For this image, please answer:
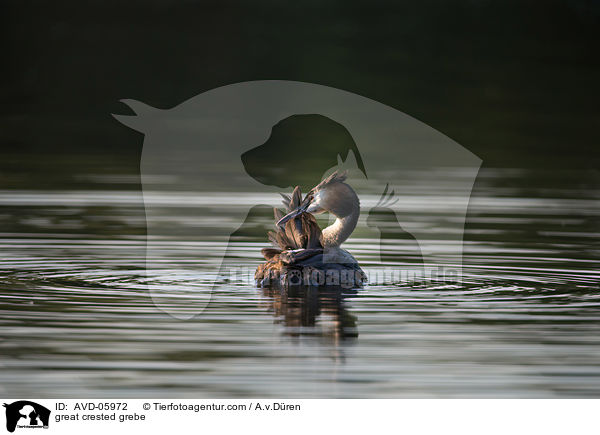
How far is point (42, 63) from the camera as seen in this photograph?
25.2m

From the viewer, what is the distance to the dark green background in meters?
20.3

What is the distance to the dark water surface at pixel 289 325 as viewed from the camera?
6863 mm

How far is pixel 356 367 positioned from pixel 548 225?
6.40 m

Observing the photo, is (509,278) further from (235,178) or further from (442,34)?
(442,34)

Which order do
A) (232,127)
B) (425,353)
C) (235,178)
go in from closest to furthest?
(425,353), (235,178), (232,127)

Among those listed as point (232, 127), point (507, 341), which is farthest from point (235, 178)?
point (507, 341)

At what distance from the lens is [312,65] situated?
23703 mm

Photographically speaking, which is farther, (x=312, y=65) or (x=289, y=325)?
(x=312, y=65)
